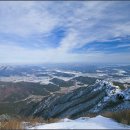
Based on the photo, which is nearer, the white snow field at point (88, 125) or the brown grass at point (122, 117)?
the white snow field at point (88, 125)

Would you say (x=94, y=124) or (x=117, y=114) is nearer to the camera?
(x=94, y=124)

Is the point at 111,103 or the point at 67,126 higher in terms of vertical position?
the point at 67,126

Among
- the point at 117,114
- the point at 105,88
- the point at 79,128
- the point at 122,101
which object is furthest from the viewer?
the point at 105,88

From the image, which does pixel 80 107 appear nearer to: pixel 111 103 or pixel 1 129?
pixel 111 103

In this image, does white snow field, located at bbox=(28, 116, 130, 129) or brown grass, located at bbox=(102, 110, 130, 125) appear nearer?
white snow field, located at bbox=(28, 116, 130, 129)

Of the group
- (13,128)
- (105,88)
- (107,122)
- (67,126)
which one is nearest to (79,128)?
(67,126)

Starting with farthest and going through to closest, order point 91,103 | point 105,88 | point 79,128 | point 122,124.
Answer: point 105,88, point 91,103, point 122,124, point 79,128

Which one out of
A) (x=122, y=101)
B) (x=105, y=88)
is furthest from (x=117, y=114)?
(x=105, y=88)

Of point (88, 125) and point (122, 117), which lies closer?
point (88, 125)

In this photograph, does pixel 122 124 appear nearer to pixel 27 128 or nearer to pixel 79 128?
pixel 79 128
